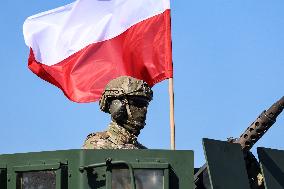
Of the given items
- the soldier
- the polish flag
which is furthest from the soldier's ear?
the polish flag

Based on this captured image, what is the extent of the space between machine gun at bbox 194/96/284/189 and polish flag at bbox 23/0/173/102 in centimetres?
324

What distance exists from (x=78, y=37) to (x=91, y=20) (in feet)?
1.44

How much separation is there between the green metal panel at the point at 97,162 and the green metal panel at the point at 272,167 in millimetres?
1210

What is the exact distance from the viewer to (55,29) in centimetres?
1583

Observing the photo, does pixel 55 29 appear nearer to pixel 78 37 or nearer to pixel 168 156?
pixel 78 37

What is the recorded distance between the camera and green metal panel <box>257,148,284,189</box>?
30.2ft

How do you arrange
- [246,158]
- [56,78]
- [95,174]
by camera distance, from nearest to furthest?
[95,174], [246,158], [56,78]

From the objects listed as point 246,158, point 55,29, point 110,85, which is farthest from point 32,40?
point 246,158

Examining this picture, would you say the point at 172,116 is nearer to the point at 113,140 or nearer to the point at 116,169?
the point at 113,140

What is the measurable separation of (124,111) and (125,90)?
0.24 m

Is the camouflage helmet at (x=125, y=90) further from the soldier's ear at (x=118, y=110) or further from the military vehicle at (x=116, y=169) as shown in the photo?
the military vehicle at (x=116, y=169)

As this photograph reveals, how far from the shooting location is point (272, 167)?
30.7 feet

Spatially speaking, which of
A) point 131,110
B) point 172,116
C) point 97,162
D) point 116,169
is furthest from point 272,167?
point 172,116

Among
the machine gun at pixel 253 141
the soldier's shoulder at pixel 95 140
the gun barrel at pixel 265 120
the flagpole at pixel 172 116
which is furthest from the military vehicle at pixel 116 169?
the flagpole at pixel 172 116
